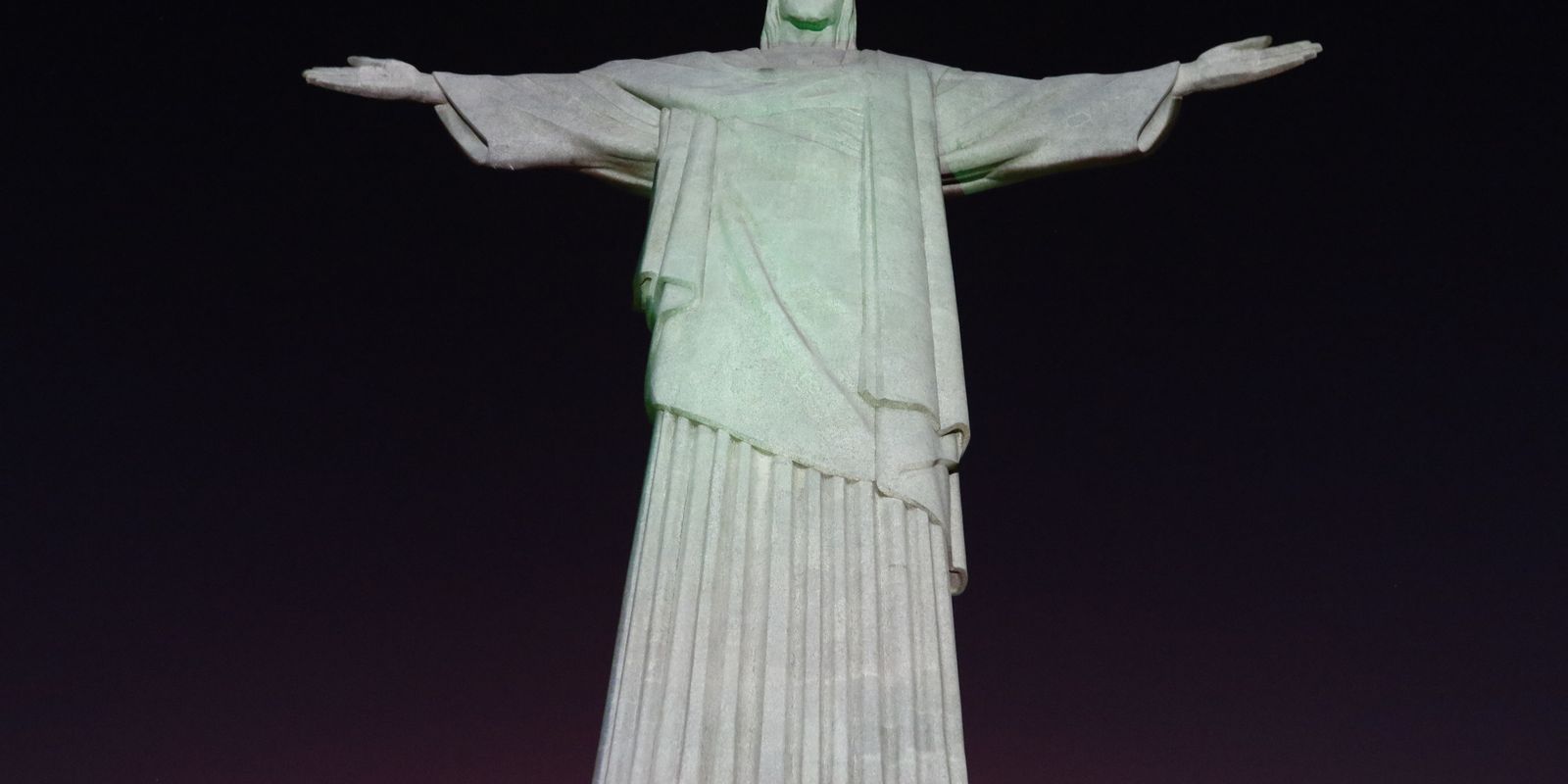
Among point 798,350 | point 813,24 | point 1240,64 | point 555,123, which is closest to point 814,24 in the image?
point 813,24

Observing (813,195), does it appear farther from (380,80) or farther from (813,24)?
(380,80)

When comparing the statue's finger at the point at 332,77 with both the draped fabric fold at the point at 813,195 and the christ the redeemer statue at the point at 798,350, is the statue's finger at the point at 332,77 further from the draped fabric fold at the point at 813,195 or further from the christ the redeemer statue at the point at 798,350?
the draped fabric fold at the point at 813,195

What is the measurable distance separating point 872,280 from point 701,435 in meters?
1.30

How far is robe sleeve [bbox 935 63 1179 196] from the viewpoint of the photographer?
9.42m

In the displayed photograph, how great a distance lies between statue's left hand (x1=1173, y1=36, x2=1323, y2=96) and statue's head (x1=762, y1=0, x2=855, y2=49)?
2.22 m

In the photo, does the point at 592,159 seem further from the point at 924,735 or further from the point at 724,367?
the point at 924,735

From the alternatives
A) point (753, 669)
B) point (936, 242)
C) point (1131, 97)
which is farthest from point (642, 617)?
point (1131, 97)

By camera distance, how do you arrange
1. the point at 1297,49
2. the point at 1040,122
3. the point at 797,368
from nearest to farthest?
the point at 797,368 < the point at 1297,49 < the point at 1040,122

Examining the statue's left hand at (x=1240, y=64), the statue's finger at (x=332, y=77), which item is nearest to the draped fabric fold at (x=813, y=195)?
the statue's left hand at (x=1240, y=64)

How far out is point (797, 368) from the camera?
8.52m

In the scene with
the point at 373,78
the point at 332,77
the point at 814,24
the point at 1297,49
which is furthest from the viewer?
the point at 814,24

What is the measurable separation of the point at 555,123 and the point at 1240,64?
157 inches

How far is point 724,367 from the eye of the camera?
28.0 feet

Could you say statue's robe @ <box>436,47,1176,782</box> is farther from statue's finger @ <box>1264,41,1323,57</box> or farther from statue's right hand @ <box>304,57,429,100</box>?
statue's finger @ <box>1264,41,1323,57</box>
